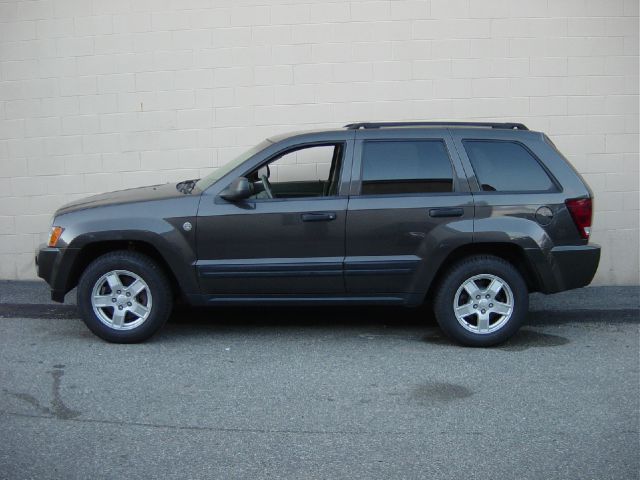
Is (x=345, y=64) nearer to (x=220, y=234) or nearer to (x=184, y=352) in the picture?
(x=220, y=234)

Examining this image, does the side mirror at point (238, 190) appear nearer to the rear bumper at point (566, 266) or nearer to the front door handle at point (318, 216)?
the front door handle at point (318, 216)

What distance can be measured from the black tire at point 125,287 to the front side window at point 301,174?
103 centimetres

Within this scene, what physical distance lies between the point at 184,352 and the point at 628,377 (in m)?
3.32

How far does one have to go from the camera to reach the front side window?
293 inches

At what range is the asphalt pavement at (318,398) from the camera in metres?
5.00

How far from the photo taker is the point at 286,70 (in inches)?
377

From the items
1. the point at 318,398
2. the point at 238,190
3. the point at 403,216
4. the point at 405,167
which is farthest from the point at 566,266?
the point at 238,190

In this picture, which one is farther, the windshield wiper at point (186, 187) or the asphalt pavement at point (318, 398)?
the windshield wiper at point (186, 187)

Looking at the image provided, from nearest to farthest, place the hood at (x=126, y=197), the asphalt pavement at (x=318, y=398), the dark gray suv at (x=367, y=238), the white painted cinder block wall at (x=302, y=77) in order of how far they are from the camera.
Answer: the asphalt pavement at (x=318, y=398)
the dark gray suv at (x=367, y=238)
the hood at (x=126, y=197)
the white painted cinder block wall at (x=302, y=77)

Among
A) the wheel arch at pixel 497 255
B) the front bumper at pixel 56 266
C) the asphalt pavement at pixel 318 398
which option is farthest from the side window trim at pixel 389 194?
the front bumper at pixel 56 266

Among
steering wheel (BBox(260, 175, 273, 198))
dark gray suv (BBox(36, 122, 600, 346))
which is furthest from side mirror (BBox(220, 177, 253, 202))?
steering wheel (BBox(260, 175, 273, 198))

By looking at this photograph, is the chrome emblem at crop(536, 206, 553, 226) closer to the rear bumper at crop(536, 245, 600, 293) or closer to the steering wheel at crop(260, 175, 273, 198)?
the rear bumper at crop(536, 245, 600, 293)

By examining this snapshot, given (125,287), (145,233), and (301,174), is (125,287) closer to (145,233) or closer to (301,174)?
(145,233)

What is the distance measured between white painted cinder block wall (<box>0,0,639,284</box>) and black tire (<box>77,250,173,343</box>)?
259 centimetres
